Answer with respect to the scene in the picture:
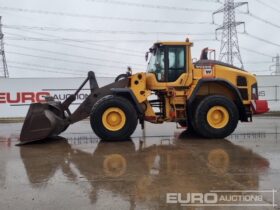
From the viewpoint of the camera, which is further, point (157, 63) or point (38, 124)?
point (157, 63)

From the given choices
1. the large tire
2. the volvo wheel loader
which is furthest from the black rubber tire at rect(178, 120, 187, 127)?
the large tire

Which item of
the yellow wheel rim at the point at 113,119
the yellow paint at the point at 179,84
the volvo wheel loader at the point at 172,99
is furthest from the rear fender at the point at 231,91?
the yellow wheel rim at the point at 113,119

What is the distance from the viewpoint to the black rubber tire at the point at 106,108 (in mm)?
10133

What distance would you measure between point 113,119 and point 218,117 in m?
2.73

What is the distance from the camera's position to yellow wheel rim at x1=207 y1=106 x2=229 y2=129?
34.7 feet

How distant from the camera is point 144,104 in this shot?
1071cm

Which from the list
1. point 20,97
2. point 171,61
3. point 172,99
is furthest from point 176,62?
point 20,97

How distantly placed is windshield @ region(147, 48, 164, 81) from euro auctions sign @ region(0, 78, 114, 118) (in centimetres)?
893

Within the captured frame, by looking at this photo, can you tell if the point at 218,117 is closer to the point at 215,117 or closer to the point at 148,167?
the point at 215,117

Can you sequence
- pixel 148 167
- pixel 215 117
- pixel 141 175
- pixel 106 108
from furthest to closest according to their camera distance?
pixel 215 117
pixel 106 108
pixel 148 167
pixel 141 175

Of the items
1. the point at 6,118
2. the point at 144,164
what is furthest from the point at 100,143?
the point at 6,118

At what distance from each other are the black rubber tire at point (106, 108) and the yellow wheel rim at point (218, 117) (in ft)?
6.57

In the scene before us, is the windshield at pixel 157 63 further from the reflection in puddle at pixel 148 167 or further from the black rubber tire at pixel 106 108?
the reflection in puddle at pixel 148 167

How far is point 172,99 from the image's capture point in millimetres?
10805
